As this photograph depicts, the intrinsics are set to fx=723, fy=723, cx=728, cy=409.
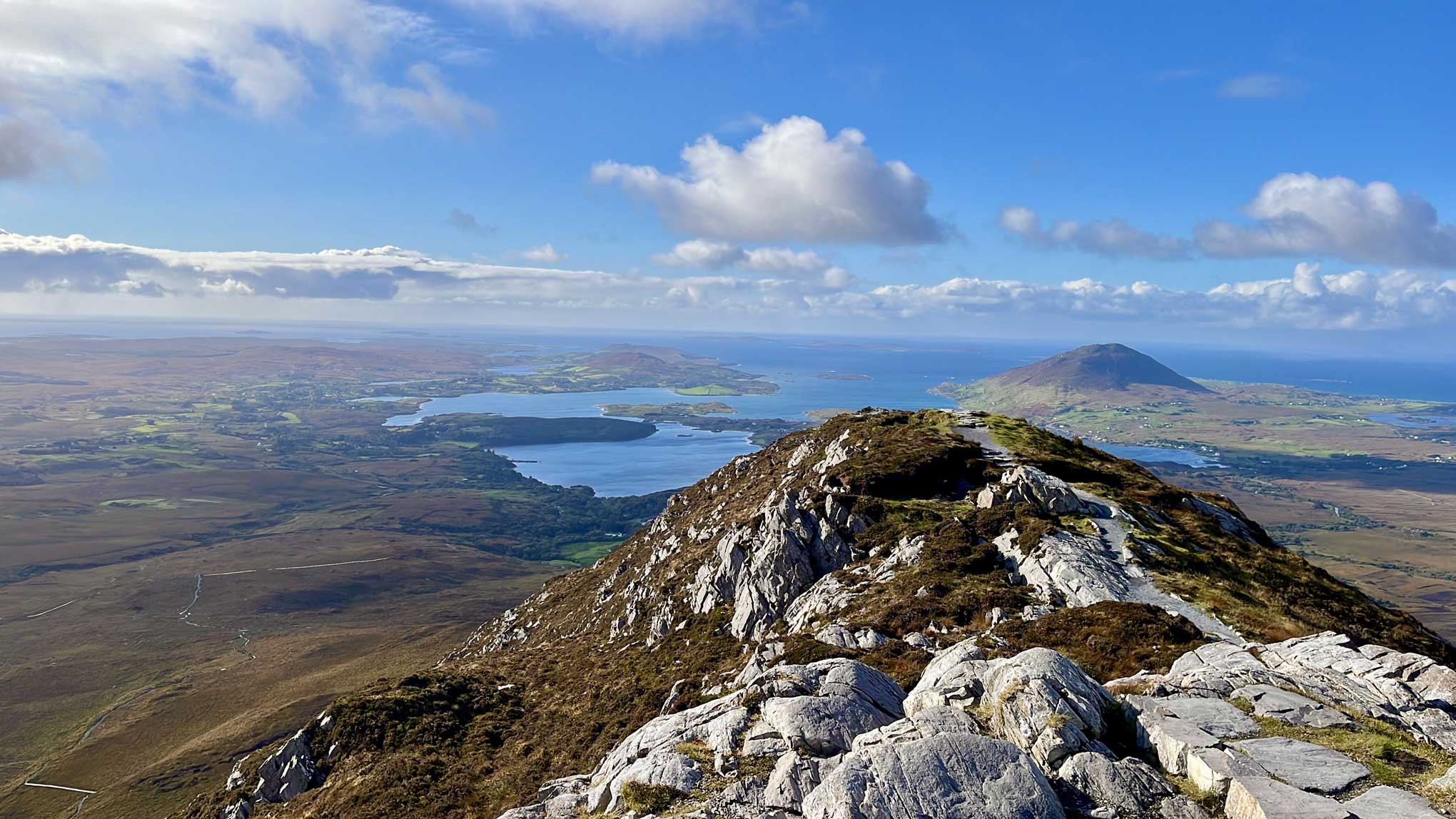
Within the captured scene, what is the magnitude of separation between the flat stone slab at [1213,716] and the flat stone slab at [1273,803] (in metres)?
2.52

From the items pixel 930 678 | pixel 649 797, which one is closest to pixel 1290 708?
pixel 930 678

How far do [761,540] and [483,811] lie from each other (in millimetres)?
24326

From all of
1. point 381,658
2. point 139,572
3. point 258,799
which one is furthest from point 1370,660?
point 139,572

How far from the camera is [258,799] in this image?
42.9 meters

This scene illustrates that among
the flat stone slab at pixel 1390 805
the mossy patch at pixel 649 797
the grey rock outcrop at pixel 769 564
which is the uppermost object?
the flat stone slab at pixel 1390 805

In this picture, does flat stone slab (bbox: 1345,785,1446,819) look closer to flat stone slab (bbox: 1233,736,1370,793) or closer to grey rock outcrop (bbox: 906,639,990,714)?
flat stone slab (bbox: 1233,736,1370,793)

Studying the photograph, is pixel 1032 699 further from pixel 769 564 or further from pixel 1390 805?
pixel 769 564

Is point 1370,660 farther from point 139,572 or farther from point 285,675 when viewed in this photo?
point 139,572

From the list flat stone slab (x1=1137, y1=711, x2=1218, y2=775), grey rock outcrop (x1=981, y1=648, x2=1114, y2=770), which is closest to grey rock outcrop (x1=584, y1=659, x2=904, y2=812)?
grey rock outcrop (x1=981, y1=648, x2=1114, y2=770)

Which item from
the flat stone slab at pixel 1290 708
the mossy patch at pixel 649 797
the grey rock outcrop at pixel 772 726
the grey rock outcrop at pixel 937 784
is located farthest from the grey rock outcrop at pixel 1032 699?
the mossy patch at pixel 649 797

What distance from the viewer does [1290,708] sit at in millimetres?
20922

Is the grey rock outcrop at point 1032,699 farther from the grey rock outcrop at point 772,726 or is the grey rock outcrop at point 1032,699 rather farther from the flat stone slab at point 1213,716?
the flat stone slab at point 1213,716

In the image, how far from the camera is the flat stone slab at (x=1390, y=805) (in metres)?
15.5

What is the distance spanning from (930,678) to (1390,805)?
11.5 m
